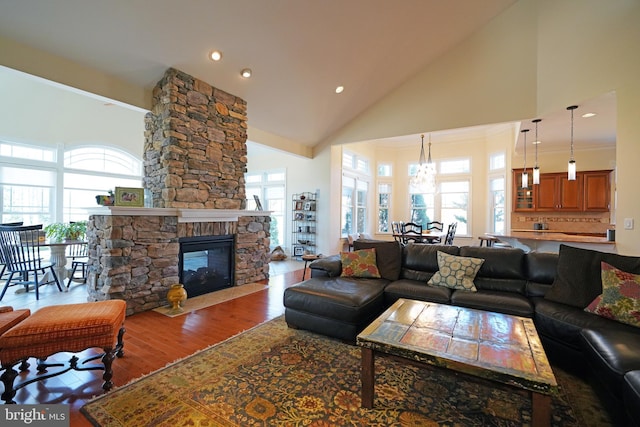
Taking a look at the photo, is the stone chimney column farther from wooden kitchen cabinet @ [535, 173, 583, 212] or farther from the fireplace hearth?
wooden kitchen cabinet @ [535, 173, 583, 212]

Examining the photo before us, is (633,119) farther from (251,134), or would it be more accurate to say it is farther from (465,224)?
(251,134)

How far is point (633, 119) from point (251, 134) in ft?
18.7

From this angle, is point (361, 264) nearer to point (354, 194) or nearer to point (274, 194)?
point (354, 194)

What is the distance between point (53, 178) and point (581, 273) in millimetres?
9046

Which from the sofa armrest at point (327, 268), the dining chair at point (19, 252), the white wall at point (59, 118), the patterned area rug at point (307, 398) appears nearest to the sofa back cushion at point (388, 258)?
the sofa armrest at point (327, 268)

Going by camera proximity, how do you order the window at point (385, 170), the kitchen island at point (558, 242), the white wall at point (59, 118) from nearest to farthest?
the kitchen island at point (558, 242)
the white wall at point (59, 118)
the window at point (385, 170)

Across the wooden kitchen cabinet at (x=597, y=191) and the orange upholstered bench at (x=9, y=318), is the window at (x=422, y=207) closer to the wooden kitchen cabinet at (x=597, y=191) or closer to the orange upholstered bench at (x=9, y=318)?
the wooden kitchen cabinet at (x=597, y=191)

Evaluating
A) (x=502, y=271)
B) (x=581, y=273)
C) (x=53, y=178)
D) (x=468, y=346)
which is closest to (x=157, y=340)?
(x=468, y=346)

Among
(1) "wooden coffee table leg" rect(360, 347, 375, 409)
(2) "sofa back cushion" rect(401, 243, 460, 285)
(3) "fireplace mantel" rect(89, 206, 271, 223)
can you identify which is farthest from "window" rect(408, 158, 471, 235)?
(1) "wooden coffee table leg" rect(360, 347, 375, 409)

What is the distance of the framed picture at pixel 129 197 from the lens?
11.8ft

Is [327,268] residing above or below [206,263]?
above

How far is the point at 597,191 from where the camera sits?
6.29m

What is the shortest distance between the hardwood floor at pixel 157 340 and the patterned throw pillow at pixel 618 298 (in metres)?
Result: 3.05

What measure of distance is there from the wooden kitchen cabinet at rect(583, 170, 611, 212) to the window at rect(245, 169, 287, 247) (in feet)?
23.7
